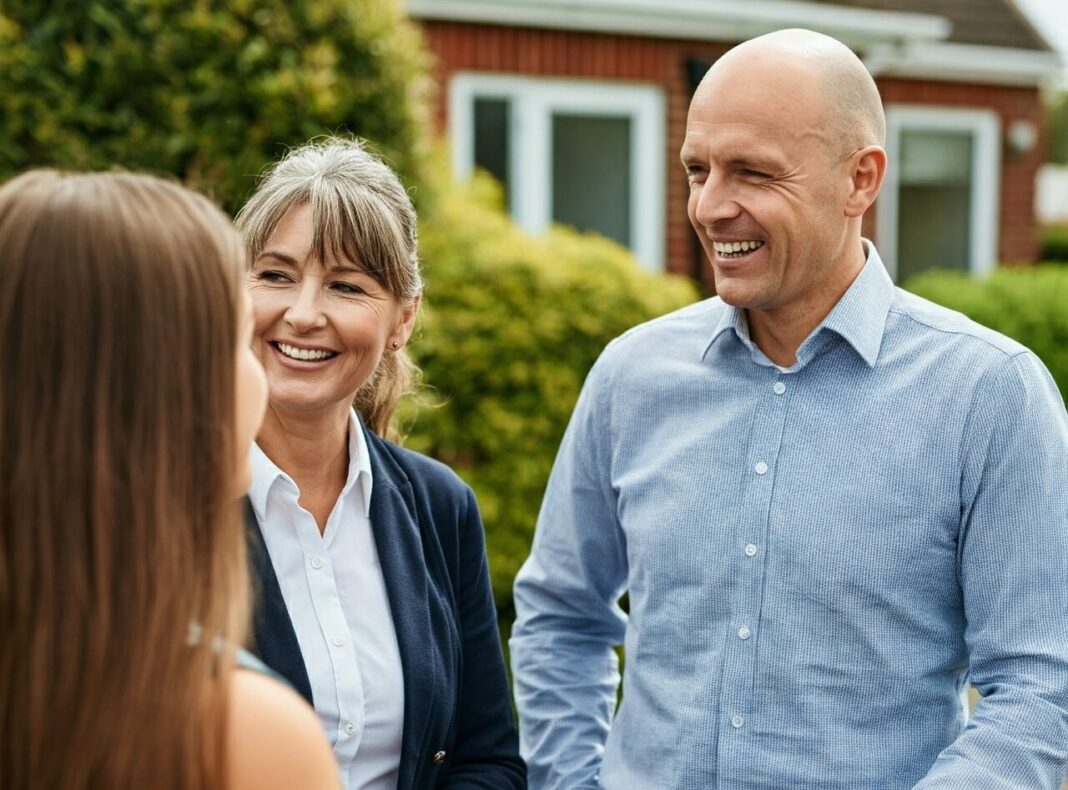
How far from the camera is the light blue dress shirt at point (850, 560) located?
7.43 ft

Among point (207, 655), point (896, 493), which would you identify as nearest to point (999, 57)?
point (896, 493)

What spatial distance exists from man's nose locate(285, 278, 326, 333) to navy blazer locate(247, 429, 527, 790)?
331mm

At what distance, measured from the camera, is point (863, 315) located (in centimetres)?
248

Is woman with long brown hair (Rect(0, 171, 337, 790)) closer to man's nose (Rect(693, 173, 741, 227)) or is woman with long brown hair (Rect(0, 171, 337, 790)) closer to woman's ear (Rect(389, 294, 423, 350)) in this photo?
woman's ear (Rect(389, 294, 423, 350))

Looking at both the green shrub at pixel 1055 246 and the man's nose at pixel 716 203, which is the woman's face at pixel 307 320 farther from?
the green shrub at pixel 1055 246

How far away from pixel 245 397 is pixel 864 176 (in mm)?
1460

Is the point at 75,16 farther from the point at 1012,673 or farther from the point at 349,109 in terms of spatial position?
the point at 1012,673

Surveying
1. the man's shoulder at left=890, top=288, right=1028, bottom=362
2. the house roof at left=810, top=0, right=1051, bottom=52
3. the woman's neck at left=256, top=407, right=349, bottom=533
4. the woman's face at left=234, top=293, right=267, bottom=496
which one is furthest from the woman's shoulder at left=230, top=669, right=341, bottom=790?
the house roof at left=810, top=0, right=1051, bottom=52

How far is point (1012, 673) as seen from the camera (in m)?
2.25

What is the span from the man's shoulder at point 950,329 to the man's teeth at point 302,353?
1.13 meters

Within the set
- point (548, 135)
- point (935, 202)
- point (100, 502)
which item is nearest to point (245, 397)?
point (100, 502)

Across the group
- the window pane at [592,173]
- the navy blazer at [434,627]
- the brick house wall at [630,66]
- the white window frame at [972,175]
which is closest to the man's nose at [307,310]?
the navy blazer at [434,627]

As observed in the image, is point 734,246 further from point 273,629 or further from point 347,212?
point 273,629

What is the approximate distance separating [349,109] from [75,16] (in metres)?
1.14
